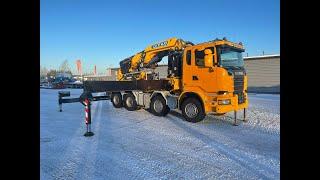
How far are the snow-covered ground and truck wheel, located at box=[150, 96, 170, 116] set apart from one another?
126cm

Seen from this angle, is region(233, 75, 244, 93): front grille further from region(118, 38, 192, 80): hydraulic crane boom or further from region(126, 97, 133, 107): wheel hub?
region(126, 97, 133, 107): wheel hub

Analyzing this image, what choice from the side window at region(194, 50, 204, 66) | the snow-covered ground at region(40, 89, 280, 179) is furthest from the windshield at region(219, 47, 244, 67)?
the snow-covered ground at region(40, 89, 280, 179)

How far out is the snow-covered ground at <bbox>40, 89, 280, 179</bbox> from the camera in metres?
4.88

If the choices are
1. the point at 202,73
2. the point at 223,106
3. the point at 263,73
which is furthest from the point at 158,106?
the point at 263,73

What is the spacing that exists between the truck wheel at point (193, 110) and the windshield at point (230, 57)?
1692mm

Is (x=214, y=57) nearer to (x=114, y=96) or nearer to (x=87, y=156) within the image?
(x=87, y=156)

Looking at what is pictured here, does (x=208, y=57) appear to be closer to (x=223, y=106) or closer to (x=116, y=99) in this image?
(x=223, y=106)

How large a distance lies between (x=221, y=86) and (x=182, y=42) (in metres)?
3.64

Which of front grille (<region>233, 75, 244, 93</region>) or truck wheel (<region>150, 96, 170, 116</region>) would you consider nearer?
front grille (<region>233, 75, 244, 93</region>)

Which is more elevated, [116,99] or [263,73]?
[263,73]

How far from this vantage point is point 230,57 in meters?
9.68

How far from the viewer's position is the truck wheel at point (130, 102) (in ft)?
43.6

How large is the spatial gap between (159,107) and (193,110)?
2143mm
